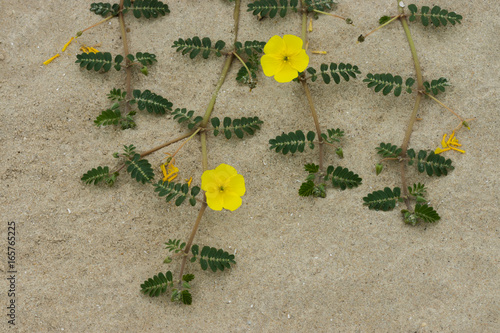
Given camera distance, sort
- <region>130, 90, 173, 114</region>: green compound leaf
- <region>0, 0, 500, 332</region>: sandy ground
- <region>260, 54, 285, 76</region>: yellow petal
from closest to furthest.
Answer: <region>0, 0, 500, 332</region>: sandy ground < <region>260, 54, 285, 76</region>: yellow petal < <region>130, 90, 173, 114</region>: green compound leaf

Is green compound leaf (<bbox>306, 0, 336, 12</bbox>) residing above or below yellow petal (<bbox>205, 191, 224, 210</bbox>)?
above

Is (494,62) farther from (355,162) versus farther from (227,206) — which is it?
(227,206)

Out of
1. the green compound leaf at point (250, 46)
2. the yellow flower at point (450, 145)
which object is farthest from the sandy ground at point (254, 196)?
the green compound leaf at point (250, 46)

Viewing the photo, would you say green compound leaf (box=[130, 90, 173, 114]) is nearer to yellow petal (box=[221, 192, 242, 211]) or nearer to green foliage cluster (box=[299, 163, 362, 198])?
yellow petal (box=[221, 192, 242, 211])

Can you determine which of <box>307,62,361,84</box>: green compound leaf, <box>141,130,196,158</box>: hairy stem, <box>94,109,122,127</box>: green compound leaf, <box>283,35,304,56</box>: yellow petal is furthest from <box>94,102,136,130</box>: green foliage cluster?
<box>307,62,361,84</box>: green compound leaf

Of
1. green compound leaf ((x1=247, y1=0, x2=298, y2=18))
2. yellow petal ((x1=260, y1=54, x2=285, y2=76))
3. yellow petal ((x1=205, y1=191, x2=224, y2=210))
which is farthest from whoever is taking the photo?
green compound leaf ((x1=247, y1=0, x2=298, y2=18))

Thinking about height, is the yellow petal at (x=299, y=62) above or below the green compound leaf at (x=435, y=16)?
below

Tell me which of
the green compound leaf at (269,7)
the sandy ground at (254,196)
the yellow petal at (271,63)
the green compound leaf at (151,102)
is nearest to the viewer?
the sandy ground at (254,196)

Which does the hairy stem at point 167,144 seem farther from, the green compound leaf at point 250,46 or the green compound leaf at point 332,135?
the green compound leaf at point 332,135
